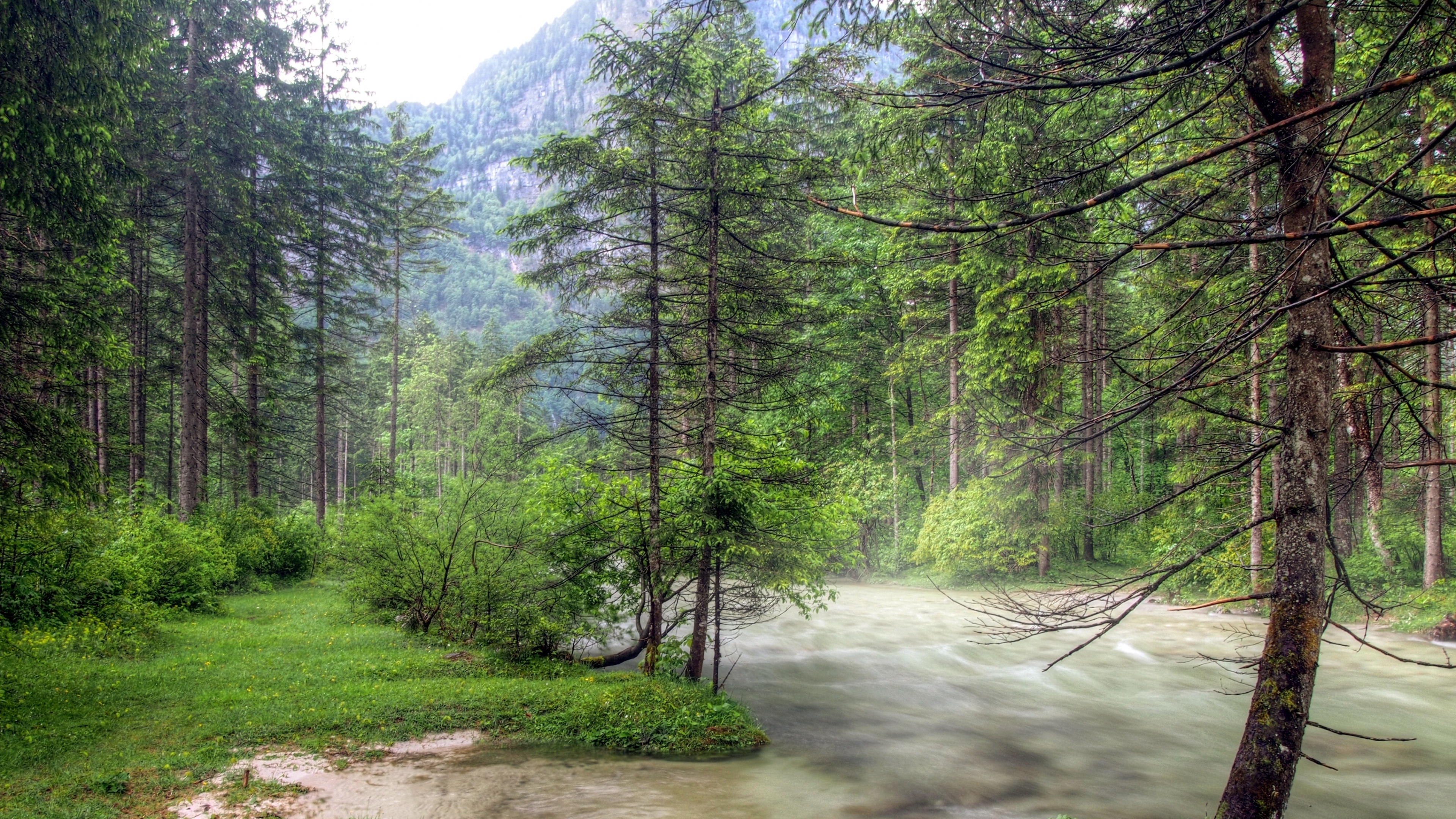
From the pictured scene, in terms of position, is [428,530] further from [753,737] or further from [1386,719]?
[1386,719]

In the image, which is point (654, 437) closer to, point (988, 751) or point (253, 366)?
point (988, 751)

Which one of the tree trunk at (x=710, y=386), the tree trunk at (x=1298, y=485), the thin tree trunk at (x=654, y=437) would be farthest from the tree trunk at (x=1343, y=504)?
the thin tree trunk at (x=654, y=437)

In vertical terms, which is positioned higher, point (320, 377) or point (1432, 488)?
point (320, 377)

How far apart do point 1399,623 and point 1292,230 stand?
1444 centimetres

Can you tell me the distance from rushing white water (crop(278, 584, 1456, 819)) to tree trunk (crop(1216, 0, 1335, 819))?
2091mm

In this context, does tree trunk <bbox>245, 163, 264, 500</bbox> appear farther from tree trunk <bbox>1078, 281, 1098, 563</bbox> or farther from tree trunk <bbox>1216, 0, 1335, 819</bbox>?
tree trunk <bbox>1078, 281, 1098, 563</bbox>

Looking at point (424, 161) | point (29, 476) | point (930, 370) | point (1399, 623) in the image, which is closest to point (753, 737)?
point (29, 476)

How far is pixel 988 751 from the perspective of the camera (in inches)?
386

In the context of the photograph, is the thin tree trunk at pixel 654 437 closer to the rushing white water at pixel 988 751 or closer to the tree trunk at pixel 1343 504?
the rushing white water at pixel 988 751

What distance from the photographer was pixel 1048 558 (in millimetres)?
22172

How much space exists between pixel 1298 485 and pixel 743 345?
7822 mm

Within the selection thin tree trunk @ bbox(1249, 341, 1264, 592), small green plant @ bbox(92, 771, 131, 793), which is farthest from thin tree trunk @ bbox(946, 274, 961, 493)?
small green plant @ bbox(92, 771, 131, 793)

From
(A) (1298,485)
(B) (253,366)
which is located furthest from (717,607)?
(B) (253,366)

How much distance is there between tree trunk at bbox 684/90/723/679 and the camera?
10.5m
